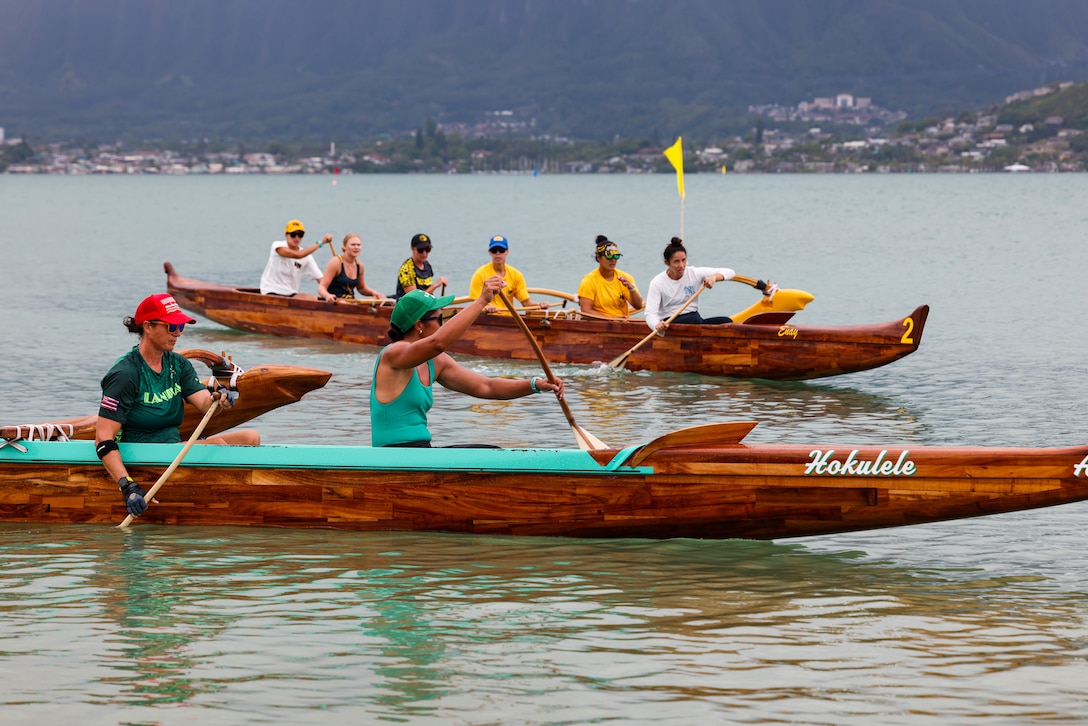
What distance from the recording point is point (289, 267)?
22.7 meters

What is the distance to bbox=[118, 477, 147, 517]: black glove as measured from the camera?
9.58 meters

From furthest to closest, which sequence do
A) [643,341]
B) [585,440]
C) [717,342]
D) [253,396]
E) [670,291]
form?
[717,342] < [643,341] < [670,291] < [253,396] < [585,440]

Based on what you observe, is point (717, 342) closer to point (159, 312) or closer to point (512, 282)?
point (512, 282)

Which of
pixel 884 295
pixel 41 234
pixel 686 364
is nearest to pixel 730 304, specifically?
pixel 884 295

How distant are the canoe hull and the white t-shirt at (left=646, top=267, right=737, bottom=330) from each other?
8.12 meters

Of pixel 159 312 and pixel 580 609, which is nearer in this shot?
pixel 580 609

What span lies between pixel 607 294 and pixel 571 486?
948cm

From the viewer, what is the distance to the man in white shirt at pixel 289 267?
22.1m

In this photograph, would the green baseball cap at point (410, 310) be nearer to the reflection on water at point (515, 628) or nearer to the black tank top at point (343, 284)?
the reflection on water at point (515, 628)

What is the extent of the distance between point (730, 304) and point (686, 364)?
47.7 ft

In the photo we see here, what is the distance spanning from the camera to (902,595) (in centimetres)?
915

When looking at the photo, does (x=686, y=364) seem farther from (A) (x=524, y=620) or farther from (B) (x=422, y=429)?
(A) (x=524, y=620)

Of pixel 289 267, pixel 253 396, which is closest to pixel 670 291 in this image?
pixel 253 396

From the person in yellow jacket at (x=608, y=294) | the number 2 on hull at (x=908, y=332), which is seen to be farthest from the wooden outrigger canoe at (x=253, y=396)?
the number 2 on hull at (x=908, y=332)
